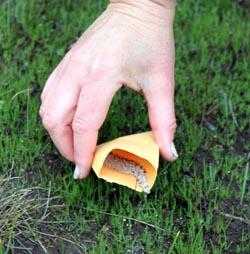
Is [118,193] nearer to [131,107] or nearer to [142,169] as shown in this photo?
[142,169]

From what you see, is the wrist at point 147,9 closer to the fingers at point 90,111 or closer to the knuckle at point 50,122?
the fingers at point 90,111

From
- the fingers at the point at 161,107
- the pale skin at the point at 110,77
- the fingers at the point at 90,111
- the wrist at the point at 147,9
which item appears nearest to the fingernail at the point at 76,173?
the pale skin at the point at 110,77

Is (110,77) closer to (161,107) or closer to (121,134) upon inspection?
(161,107)

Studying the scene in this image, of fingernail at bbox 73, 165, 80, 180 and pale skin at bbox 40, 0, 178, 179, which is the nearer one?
pale skin at bbox 40, 0, 178, 179

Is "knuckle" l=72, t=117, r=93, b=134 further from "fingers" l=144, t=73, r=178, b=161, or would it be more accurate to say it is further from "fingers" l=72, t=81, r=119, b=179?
"fingers" l=144, t=73, r=178, b=161

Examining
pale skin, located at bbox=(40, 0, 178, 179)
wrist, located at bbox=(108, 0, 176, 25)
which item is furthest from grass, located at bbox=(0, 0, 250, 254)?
wrist, located at bbox=(108, 0, 176, 25)
